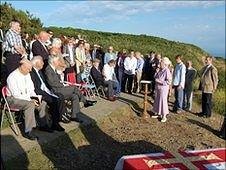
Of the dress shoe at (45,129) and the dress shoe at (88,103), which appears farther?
the dress shoe at (88,103)

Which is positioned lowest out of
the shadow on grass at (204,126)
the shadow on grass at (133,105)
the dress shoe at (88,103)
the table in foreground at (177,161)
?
the shadow on grass at (204,126)

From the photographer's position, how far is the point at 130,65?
17031mm

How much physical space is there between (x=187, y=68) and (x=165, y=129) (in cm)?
322

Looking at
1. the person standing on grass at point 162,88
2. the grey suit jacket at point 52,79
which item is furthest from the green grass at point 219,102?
the grey suit jacket at point 52,79

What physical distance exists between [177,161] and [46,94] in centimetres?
407

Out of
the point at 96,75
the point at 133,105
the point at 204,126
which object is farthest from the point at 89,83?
the point at 204,126

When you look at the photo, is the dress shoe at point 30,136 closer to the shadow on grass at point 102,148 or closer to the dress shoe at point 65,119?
the shadow on grass at point 102,148

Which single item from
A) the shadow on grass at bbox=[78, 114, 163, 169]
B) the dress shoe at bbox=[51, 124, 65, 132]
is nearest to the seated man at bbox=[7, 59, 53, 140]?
the dress shoe at bbox=[51, 124, 65, 132]

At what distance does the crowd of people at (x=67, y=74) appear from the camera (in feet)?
29.9

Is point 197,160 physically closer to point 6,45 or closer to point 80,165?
point 80,165

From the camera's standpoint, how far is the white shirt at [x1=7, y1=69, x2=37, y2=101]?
8875mm

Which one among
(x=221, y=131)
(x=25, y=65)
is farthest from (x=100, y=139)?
(x=221, y=131)

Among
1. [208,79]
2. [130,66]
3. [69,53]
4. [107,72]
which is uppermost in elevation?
[69,53]

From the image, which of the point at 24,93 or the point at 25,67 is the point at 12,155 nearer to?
the point at 24,93
